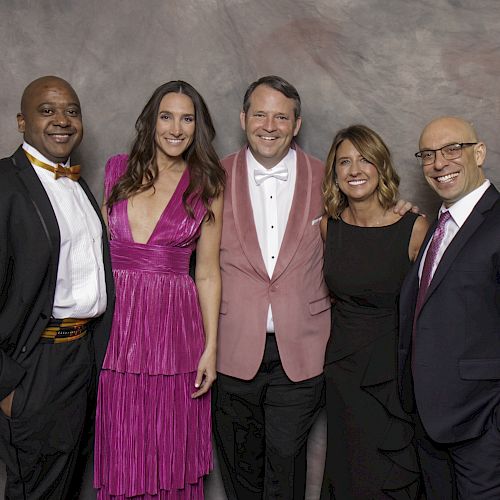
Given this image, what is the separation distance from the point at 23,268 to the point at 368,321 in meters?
1.23

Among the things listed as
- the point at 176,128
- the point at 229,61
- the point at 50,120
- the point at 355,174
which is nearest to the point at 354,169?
the point at 355,174

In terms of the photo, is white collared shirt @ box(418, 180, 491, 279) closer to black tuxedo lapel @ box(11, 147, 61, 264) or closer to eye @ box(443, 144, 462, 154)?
eye @ box(443, 144, 462, 154)

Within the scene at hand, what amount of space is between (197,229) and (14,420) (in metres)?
0.92

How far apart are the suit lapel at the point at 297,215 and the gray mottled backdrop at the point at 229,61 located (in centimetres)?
35

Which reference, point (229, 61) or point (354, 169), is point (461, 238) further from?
point (229, 61)

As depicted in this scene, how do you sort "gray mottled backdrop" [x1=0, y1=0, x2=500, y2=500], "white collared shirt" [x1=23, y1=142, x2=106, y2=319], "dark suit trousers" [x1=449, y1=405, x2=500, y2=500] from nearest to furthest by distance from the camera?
1. "dark suit trousers" [x1=449, y1=405, x2=500, y2=500]
2. "white collared shirt" [x1=23, y1=142, x2=106, y2=319]
3. "gray mottled backdrop" [x1=0, y1=0, x2=500, y2=500]

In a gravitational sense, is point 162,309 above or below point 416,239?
below

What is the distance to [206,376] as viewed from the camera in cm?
252

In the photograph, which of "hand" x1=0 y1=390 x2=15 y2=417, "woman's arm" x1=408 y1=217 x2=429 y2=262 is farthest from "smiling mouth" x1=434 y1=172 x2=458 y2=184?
"hand" x1=0 y1=390 x2=15 y2=417

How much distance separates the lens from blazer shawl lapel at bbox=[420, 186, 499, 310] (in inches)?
78.9

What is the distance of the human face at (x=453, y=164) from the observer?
2.11m

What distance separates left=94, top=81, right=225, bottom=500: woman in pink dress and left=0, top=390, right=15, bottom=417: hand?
372mm

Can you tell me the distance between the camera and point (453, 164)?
2.12 m

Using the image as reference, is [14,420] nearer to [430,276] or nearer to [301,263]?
[301,263]
